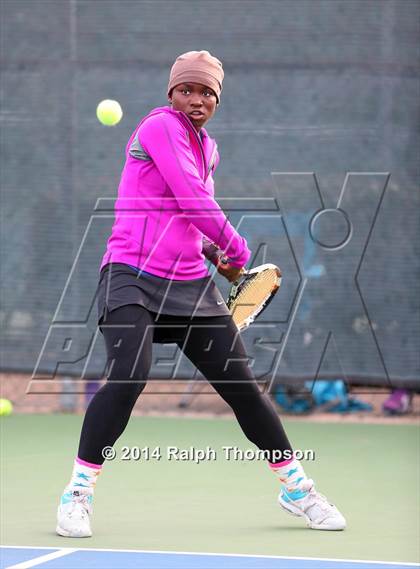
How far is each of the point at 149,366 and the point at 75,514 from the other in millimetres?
481

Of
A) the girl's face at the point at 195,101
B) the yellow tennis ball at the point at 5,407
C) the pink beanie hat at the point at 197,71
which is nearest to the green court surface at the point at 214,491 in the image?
the yellow tennis ball at the point at 5,407

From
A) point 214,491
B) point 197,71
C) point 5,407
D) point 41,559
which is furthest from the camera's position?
point 5,407

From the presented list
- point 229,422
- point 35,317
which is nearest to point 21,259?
point 35,317

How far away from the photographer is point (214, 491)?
4.87m

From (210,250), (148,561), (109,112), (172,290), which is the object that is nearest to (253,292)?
(210,250)

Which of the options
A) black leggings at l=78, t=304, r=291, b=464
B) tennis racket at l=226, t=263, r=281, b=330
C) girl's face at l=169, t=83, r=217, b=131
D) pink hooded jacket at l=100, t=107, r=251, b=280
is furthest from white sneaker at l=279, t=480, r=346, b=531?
girl's face at l=169, t=83, r=217, b=131

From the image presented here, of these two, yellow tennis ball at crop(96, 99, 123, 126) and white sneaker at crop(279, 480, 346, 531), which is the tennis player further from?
yellow tennis ball at crop(96, 99, 123, 126)

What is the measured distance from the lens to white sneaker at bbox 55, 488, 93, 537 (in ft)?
12.8

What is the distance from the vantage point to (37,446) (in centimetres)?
599

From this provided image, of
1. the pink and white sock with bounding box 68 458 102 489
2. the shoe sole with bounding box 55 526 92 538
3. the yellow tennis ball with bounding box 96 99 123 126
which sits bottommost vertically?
the shoe sole with bounding box 55 526 92 538

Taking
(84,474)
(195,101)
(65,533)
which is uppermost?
(195,101)

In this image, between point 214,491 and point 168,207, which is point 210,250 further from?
point 214,491

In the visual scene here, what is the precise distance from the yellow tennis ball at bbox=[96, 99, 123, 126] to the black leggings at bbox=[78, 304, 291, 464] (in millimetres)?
2931

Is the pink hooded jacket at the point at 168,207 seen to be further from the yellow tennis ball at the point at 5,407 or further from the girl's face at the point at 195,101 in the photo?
the yellow tennis ball at the point at 5,407
